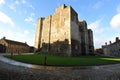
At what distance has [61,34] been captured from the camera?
122ft

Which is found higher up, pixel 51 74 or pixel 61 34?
pixel 61 34

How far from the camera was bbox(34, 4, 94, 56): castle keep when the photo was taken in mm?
34906

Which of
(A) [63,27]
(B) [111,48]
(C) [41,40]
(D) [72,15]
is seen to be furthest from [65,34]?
(B) [111,48]

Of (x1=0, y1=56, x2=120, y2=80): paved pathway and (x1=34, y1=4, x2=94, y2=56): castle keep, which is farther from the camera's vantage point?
(x1=34, y1=4, x2=94, y2=56): castle keep

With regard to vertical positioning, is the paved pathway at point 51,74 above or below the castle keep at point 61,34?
below

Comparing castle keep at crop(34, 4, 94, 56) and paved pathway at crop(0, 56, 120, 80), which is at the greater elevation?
castle keep at crop(34, 4, 94, 56)

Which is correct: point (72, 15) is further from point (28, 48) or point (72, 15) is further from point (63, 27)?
point (28, 48)

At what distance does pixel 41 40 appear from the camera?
4641 centimetres

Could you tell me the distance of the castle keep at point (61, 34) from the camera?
3491cm

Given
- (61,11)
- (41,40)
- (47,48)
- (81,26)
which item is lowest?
(47,48)

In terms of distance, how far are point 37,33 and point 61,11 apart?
15674 millimetres

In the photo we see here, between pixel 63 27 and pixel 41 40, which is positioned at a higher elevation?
pixel 63 27

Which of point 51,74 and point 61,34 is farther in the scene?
point 61,34

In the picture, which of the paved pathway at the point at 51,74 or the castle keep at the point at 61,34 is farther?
the castle keep at the point at 61,34
